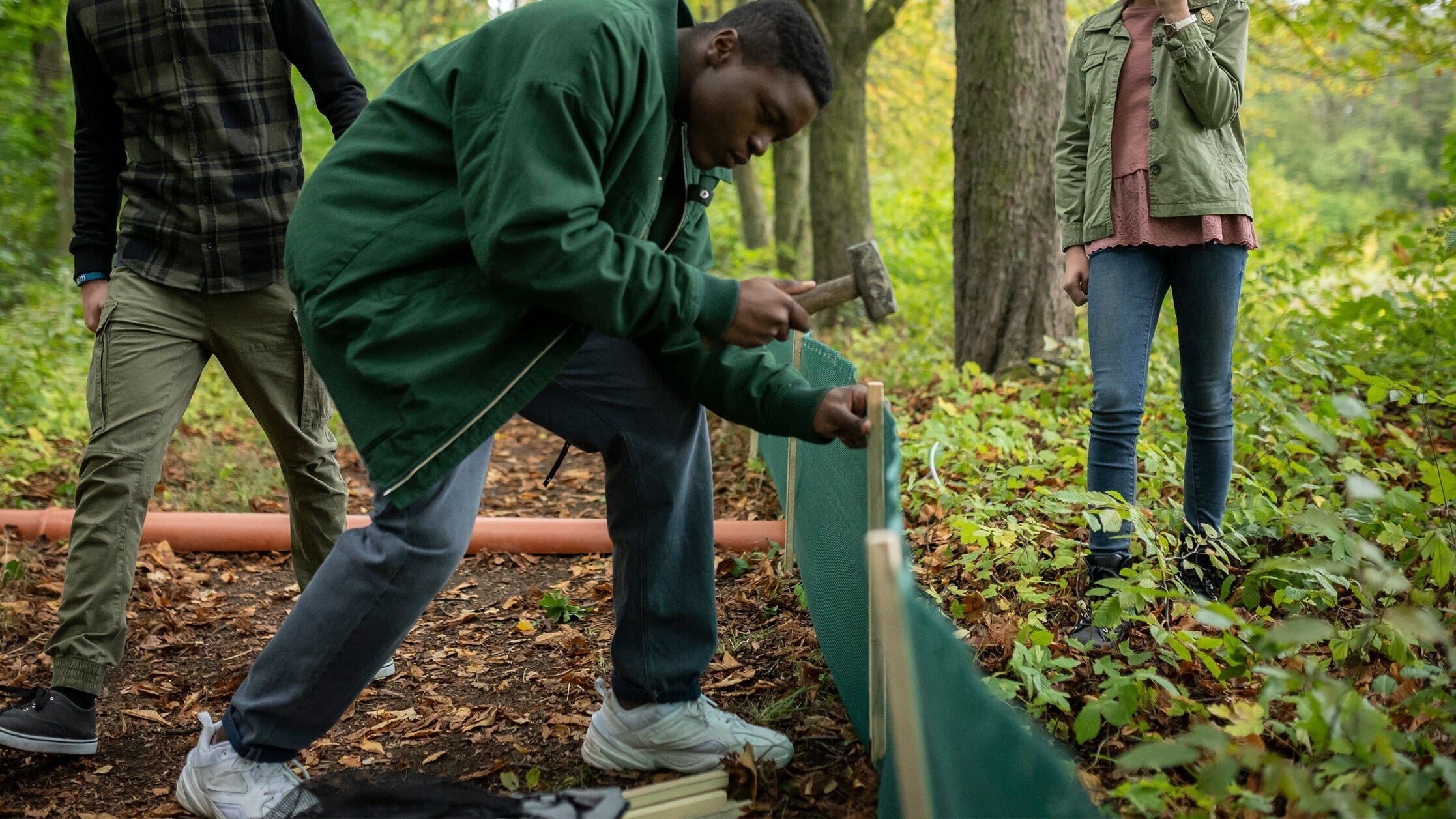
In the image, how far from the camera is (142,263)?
310 cm

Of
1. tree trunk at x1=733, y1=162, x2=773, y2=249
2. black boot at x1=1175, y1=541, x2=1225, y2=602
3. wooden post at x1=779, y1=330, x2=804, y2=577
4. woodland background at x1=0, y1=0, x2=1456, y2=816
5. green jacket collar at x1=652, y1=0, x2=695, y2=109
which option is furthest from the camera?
tree trunk at x1=733, y1=162, x2=773, y2=249

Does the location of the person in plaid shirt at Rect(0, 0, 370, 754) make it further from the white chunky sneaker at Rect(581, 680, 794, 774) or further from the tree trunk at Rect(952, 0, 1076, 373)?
the tree trunk at Rect(952, 0, 1076, 373)

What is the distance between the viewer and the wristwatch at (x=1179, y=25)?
3174mm

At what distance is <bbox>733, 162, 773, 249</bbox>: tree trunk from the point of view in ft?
49.5

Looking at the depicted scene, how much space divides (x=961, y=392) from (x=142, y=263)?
3.93 metres

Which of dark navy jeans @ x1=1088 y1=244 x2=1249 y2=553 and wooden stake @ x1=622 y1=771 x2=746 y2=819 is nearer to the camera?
wooden stake @ x1=622 y1=771 x2=746 y2=819

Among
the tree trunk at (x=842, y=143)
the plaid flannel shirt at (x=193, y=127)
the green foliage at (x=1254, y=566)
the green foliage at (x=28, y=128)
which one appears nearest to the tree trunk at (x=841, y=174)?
the tree trunk at (x=842, y=143)

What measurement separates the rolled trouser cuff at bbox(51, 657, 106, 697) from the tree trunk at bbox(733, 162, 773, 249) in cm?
1269

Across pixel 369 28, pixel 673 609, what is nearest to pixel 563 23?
pixel 673 609

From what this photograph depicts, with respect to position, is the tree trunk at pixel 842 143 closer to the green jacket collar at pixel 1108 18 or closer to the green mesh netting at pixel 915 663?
the green jacket collar at pixel 1108 18

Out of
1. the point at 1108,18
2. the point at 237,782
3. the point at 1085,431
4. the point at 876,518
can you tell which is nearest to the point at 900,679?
the point at 876,518

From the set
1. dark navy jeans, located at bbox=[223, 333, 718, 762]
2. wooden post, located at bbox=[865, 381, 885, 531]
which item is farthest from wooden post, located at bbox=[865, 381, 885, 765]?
dark navy jeans, located at bbox=[223, 333, 718, 762]

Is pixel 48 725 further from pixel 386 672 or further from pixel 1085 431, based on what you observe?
A: pixel 1085 431

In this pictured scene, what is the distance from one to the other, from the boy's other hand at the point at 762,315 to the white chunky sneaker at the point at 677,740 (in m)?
1.08
